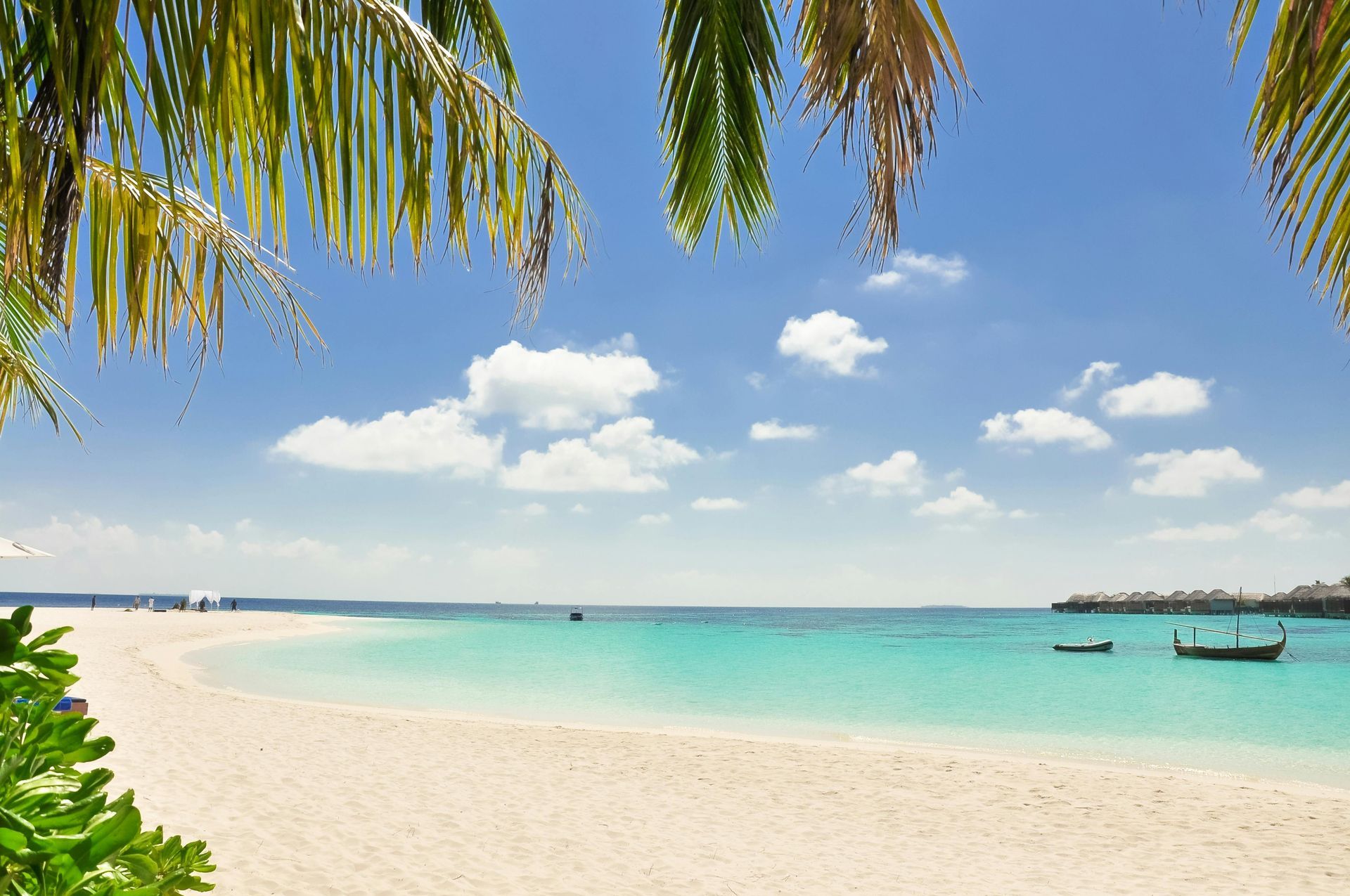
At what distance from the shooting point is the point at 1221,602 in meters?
81.9

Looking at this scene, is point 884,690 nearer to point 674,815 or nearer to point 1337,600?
point 674,815

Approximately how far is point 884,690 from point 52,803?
893 inches

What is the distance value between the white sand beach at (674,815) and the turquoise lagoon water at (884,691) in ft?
12.0

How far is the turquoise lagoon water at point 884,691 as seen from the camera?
1431cm

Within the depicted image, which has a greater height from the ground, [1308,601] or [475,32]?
[475,32]

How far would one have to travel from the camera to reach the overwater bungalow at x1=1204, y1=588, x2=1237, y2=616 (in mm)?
79188

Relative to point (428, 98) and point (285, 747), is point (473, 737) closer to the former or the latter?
point (285, 747)

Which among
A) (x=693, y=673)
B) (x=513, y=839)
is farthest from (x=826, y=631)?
(x=513, y=839)

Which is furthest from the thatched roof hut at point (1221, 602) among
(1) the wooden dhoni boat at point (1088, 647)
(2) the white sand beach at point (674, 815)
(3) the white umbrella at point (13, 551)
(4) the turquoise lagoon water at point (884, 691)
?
(3) the white umbrella at point (13, 551)

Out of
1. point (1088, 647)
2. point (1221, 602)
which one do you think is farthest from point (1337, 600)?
point (1088, 647)

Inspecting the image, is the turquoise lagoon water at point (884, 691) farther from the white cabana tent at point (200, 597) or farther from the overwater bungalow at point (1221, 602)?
the overwater bungalow at point (1221, 602)

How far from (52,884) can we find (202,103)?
4.12 feet

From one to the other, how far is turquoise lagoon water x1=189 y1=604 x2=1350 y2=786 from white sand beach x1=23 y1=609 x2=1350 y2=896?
12.0 feet

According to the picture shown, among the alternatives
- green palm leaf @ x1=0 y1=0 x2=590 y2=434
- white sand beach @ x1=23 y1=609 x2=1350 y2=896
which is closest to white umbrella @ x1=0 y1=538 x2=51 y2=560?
white sand beach @ x1=23 y1=609 x2=1350 y2=896
